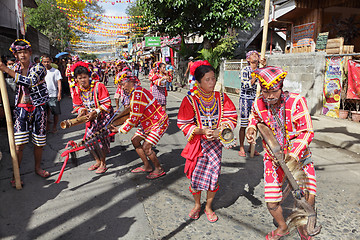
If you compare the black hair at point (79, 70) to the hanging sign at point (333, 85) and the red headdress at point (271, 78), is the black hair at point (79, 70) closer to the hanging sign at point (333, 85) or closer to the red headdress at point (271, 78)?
the red headdress at point (271, 78)

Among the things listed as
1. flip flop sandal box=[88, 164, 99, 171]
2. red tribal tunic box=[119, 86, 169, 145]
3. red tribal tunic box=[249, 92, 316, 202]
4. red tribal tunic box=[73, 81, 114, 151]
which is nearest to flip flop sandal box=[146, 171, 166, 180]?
red tribal tunic box=[119, 86, 169, 145]

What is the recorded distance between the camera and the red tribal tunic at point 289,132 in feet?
7.68

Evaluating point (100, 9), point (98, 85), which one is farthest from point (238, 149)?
point (100, 9)

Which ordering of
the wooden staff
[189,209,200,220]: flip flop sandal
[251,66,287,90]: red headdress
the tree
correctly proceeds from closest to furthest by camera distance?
1. [251,66,287,90]: red headdress
2. [189,209,200,220]: flip flop sandal
3. the wooden staff
4. the tree

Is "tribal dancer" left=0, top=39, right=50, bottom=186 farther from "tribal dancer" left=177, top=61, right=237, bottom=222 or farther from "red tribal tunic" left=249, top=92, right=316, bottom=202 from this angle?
"red tribal tunic" left=249, top=92, right=316, bottom=202

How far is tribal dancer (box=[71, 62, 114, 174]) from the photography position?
4203 mm

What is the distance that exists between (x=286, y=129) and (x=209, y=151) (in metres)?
0.91

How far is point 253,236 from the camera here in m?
2.79

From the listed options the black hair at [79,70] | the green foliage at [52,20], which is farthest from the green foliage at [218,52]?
the green foliage at [52,20]

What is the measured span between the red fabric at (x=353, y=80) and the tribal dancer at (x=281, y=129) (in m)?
6.33

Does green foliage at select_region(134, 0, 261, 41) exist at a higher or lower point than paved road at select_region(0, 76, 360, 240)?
higher

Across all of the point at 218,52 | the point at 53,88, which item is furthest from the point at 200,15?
the point at 53,88

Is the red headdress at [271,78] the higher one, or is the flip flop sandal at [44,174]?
the red headdress at [271,78]

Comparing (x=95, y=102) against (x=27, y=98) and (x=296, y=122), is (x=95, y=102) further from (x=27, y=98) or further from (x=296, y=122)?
(x=296, y=122)
